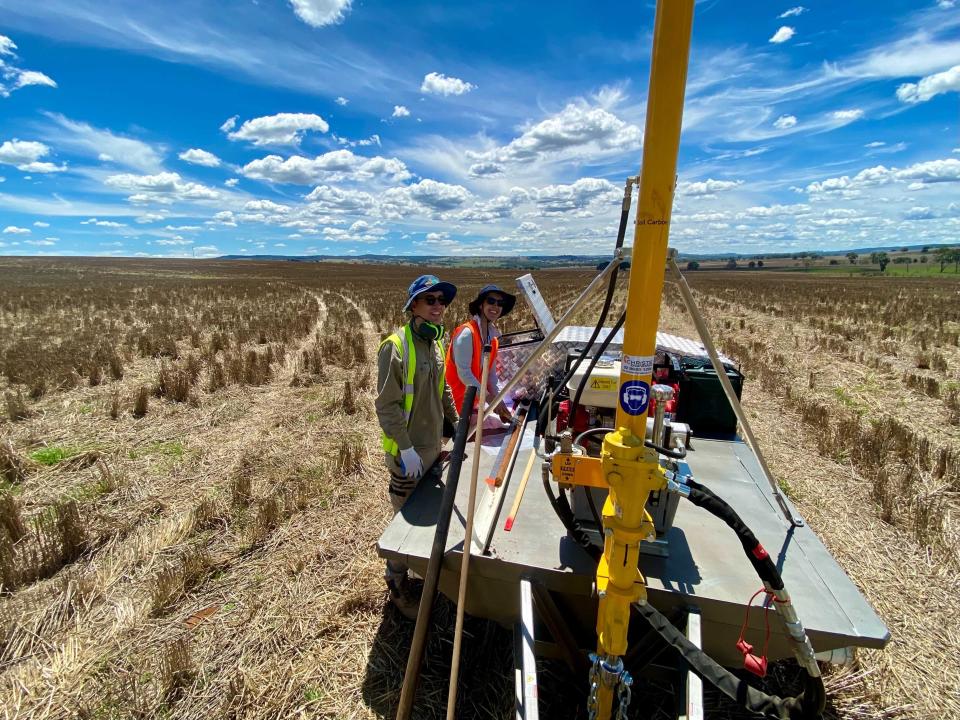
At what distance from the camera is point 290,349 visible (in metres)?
12.8

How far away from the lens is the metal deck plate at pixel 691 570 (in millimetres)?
2268

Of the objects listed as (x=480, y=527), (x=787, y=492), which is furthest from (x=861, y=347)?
(x=480, y=527)

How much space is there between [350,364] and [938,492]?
34.2 ft

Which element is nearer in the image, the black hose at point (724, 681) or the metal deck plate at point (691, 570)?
the black hose at point (724, 681)

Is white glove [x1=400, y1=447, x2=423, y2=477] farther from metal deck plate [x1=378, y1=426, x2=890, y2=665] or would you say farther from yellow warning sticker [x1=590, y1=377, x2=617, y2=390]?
yellow warning sticker [x1=590, y1=377, x2=617, y2=390]

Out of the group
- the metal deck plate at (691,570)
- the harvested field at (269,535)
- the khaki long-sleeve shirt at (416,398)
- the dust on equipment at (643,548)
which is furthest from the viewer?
the khaki long-sleeve shirt at (416,398)

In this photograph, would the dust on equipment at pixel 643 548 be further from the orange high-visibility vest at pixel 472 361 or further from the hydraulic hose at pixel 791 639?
the orange high-visibility vest at pixel 472 361

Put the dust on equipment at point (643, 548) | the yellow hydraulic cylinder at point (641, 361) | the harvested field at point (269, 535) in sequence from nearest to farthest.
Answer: the yellow hydraulic cylinder at point (641, 361) < the dust on equipment at point (643, 548) < the harvested field at point (269, 535)

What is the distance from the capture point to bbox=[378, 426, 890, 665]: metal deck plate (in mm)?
2268

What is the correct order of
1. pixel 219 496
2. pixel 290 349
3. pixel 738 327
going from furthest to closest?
pixel 738 327
pixel 290 349
pixel 219 496

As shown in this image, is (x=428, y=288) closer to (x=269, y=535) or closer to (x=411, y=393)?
(x=411, y=393)

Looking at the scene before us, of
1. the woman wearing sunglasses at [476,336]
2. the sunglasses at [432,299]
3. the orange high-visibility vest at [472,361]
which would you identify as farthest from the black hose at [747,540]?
the woman wearing sunglasses at [476,336]

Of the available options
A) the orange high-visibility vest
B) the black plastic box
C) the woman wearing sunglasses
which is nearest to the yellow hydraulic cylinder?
the orange high-visibility vest

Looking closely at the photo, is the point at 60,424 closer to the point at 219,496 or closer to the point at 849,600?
the point at 219,496
